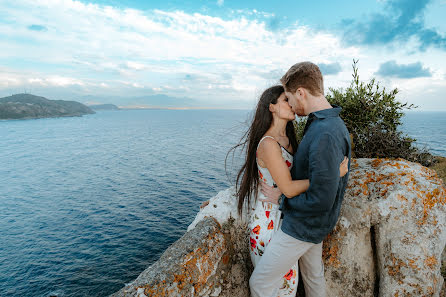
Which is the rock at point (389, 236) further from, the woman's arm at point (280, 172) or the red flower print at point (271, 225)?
the woman's arm at point (280, 172)

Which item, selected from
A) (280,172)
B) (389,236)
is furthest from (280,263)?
(389,236)

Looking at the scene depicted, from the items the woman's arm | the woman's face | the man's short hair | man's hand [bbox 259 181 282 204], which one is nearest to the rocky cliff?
man's hand [bbox 259 181 282 204]

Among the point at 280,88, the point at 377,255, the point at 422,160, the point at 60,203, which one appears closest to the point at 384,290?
the point at 377,255

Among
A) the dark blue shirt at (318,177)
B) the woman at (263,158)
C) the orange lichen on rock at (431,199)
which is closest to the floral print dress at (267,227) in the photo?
the woman at (263,158)

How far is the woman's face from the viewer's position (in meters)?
4.36

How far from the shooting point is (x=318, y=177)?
326cm

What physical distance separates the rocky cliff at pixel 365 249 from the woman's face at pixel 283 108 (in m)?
2.08

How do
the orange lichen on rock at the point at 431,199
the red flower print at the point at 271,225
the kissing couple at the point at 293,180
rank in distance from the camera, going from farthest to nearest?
the orange lichen on rock at the point at 431,199
the red flower print at the point at 271,225
the kissing couple at the point at 293,180

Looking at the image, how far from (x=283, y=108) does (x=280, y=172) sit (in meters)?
1.25

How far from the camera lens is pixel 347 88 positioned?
437 inches

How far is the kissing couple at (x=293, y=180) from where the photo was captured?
3.36m

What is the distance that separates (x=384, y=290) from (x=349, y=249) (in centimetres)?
83

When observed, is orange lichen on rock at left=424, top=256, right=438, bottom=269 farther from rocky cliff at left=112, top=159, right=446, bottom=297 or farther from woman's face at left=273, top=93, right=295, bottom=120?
woman's face at left=273, top=93, right=295, bottom=120

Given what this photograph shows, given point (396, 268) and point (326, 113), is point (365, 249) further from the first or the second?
point (326, 113)
